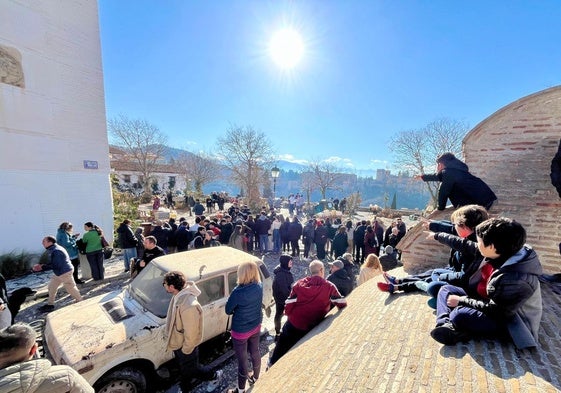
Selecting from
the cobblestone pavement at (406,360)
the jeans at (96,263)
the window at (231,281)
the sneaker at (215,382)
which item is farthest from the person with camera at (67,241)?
the cobblestone pavement at (406,360)

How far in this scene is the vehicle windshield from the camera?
410 cm

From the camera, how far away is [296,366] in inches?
115

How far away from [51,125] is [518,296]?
13.7 metres

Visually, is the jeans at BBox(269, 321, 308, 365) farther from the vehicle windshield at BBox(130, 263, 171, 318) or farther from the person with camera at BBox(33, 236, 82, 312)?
the person with camera at BBox(33, 236, 82, 312)

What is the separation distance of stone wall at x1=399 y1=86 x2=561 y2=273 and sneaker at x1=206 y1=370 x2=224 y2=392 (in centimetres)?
414

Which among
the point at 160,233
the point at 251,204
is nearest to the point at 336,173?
the point at 251,204

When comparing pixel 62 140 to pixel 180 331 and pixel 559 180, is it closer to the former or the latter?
pixel 180 331

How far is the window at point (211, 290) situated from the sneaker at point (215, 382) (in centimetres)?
109

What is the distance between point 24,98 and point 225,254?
9.91 metres

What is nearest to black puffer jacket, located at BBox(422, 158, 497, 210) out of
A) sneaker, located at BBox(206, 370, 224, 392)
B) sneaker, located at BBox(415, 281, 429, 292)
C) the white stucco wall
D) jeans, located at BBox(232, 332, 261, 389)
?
sneaker, located at BBox(415, 281, 429, 292)

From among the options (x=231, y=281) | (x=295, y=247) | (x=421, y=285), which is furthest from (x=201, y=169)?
(x=421, y=285)

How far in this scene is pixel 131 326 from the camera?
3.73m

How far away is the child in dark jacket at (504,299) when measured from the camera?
2.10m

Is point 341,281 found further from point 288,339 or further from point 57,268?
point 57,268
